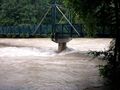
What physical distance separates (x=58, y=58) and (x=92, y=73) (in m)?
4.38

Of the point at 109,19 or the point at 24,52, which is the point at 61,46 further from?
the point at 109,19

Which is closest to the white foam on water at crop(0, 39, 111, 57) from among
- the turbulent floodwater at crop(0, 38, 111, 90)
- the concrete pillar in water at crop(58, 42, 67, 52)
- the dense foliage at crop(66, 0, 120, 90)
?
the turbulent floodwater at crop(0, 38, 111, 90)

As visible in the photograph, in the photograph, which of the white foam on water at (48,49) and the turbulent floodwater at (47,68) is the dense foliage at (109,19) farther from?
the white foam on water at (48,49)

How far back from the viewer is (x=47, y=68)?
13641mm

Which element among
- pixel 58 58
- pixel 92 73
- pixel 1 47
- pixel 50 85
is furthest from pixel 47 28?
pixel 50 85

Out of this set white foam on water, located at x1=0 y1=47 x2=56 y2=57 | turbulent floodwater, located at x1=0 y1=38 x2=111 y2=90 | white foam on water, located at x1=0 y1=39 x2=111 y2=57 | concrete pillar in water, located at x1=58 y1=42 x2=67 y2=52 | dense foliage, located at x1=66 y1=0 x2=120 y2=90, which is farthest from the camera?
concrete pillar in water, located at x1=58 y1=42 x2=67 y2=52

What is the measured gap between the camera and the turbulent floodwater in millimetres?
10656

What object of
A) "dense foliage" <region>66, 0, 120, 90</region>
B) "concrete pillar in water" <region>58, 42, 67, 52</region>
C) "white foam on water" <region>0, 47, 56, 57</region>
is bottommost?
"white foam on water" <region>0, 47, 56, 57</region>

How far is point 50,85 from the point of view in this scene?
1055 cm

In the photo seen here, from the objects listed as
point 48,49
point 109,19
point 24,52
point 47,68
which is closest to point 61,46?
point 48,49

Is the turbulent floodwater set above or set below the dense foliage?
below

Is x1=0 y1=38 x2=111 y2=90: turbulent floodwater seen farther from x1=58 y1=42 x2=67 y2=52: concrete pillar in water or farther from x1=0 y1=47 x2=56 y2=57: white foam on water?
x1=58 y1=42 x2=67 y2=52: concrete pillar in water

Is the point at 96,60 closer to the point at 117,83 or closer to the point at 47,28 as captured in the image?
the point at 117,83

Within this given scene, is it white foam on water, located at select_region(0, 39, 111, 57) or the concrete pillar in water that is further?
the concrete pillar in water
